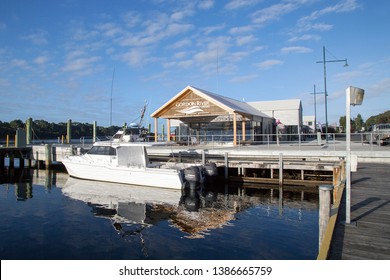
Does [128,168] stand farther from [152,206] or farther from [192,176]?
[152,206]

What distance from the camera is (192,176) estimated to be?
16656mm

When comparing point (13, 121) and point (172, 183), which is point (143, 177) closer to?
point (172, 183)

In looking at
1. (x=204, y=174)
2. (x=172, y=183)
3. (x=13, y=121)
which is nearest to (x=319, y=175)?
(x=204, y=174)

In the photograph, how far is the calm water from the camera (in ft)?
27.3

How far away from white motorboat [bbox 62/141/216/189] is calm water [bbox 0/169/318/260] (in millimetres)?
663

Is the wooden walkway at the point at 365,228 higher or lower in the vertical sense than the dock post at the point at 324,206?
lower

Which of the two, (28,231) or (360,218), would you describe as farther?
(28,231)

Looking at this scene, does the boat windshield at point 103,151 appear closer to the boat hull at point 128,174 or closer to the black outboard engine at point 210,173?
the boat hull at point 128,174

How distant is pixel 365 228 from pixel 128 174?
1405 cm

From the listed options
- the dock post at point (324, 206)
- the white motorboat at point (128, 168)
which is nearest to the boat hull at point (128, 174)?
the white motorboat at point (128, 168)

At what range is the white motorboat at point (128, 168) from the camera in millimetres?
16750

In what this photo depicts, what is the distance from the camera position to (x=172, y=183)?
54.4 ft

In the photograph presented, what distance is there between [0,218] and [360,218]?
1270 centimetres

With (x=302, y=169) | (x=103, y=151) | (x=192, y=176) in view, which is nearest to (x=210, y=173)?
(x=192, y=176)
